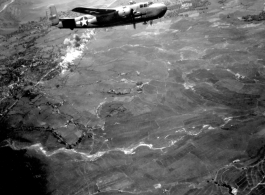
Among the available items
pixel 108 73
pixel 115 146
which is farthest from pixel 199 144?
pixel 108 73

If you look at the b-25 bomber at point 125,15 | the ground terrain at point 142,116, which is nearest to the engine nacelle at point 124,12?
the b-25 bomber at point 125,15

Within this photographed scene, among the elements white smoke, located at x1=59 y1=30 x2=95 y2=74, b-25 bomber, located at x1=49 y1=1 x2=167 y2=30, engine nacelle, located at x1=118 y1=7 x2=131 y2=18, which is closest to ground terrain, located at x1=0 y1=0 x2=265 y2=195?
white smoke, located at x1=59 y1=30 x2=95 y2=74

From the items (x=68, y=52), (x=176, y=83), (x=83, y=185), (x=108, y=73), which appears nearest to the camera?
(x=83, y=185)

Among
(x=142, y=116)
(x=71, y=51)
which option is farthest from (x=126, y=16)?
(x=71, y=51)

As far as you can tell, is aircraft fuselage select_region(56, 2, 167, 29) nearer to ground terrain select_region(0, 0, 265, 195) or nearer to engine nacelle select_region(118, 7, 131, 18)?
engine nacelle select_region(118, 7, 131, 18)

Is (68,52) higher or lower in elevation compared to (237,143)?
higher

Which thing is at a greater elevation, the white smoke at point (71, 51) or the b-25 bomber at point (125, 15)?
the b-25 bomber at point (125, 15)

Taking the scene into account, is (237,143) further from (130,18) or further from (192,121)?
(130,18)

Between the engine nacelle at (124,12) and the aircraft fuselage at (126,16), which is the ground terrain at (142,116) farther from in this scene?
the engine nacelle at (124,12)

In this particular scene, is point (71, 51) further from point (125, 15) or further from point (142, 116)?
point (125, 15)
